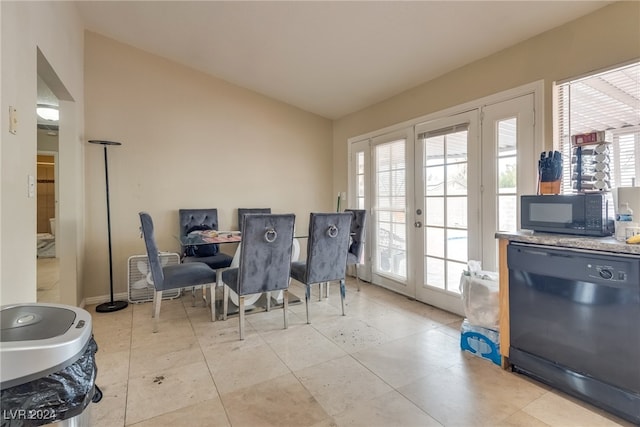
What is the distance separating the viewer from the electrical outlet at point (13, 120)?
1568 millimetres

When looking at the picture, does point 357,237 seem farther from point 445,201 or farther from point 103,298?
point 103,298

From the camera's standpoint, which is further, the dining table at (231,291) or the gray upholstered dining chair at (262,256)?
the dining table at (231,291)

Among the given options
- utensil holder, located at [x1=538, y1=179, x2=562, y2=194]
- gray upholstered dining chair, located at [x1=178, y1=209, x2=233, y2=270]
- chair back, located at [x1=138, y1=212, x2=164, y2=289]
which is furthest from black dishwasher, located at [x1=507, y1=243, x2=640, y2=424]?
gray upholstered dining chair, located at [x1=178, y1=209, x2=233, y2=270]

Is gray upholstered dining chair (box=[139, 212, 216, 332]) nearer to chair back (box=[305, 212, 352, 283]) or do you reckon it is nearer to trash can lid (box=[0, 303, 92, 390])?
chair back (box=[305, 212, 352, 283])

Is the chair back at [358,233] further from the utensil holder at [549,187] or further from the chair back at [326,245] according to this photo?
the utensil holder at [549,187]

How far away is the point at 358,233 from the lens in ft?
12.9

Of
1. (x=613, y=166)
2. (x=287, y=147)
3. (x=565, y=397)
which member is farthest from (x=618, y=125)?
(x=287, y=147)

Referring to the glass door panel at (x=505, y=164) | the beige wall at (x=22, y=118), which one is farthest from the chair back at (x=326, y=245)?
the beige wall at (x=22, y=118)

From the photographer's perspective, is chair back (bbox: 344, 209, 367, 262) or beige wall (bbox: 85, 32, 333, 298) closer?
beige wall (bbox: 85, 32, 333, 298)

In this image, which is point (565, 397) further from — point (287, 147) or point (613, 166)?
point (287, 147)

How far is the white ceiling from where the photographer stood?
2.35 meters

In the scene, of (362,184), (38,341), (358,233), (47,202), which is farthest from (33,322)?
(47,202)

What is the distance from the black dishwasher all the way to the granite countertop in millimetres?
30

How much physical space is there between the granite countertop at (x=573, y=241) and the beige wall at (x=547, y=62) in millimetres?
833
